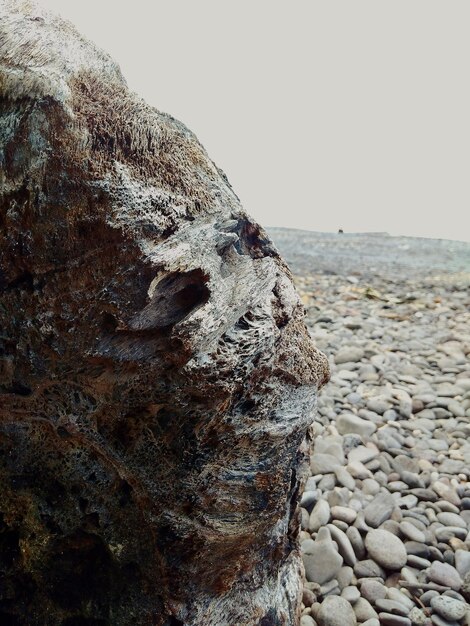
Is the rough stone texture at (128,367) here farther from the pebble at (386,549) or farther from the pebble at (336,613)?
the pebble at (386,549)

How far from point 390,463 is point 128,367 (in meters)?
2.08

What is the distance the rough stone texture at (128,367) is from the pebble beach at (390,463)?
51cm

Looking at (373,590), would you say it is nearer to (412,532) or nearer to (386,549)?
(386,549)

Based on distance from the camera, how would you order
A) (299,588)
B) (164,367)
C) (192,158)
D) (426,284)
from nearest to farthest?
(164,367), (192,158), (299,588), (426,284)

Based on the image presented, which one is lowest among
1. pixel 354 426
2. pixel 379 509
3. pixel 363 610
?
pixel 363 610

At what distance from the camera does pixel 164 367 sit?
1.35 metres

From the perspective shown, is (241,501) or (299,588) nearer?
(241,501)

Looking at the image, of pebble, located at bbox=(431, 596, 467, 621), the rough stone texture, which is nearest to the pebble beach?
pebble, located at bbox=(431, 596, 467, 621)

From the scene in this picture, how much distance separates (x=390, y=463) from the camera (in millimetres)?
3082

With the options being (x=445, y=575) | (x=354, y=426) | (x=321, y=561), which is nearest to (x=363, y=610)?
(x=321, y=561)

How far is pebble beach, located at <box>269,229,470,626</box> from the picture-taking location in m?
2.21

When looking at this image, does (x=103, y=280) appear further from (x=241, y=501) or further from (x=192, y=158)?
(x=241, y=501)

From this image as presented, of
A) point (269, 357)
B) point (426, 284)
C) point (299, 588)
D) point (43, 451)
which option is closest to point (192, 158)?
point (269, 357)

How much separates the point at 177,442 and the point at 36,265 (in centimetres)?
51
